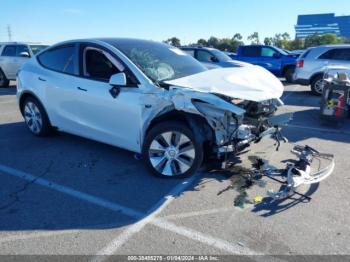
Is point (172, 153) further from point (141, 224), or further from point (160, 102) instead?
point (141, 224)

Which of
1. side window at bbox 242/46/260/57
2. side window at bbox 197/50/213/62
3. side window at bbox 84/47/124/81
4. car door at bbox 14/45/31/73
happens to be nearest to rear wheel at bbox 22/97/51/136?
side window at bbox 84/47/124/81

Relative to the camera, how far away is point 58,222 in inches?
134

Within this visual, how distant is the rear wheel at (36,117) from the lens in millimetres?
5891

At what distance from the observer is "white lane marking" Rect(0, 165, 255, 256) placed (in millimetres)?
3027

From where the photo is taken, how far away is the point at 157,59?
4.90 metres

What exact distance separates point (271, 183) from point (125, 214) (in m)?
1.85

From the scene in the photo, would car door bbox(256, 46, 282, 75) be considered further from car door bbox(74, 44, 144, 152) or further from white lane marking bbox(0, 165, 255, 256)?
white lane marking bbox(0, 165, 255, 256)

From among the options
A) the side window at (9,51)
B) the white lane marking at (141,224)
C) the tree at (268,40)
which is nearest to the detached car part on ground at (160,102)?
the white lane marking at (141,224)

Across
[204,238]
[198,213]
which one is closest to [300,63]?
[198,213]

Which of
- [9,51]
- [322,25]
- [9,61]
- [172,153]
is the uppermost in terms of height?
[322,25]

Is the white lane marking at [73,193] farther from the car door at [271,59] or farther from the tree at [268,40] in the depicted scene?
the tree at [268,40]

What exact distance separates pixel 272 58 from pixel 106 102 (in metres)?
13.8

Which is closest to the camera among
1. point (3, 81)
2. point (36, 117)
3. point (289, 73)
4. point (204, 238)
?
point (204, 238)

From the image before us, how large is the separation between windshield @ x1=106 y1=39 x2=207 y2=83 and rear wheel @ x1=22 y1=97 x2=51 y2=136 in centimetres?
187
